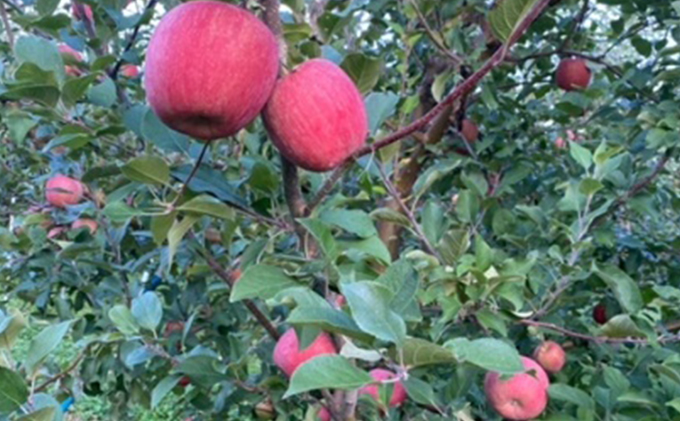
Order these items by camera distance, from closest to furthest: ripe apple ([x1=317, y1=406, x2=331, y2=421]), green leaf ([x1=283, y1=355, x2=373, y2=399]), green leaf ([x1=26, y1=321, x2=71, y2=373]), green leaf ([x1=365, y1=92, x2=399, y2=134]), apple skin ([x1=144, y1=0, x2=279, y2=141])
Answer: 1. green leaf ([x1=283, y1=355, x2=373, y2=399])
2. apple skin ([x1=144, y1=0, x2=279, y2=141])
3. green leaf ([x1=26, y1=321, x2=71, y2=373])
4. green leaf ([x1=365, y1=92, x2=399, y2=134])
5. ripe apple ([x1=317, y1=406, x2=331, y2=421])

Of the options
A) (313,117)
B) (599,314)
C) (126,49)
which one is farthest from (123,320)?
(599,314)

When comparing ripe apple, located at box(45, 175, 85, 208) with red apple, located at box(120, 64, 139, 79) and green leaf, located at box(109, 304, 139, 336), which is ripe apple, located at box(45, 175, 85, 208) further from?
green leaf, located at box(109, 304, 139, 336)

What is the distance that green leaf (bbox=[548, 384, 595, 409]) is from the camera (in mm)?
1142

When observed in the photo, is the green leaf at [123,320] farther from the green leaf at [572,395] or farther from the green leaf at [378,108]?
the green leaf at [572,395]

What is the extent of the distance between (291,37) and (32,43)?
1.01ft

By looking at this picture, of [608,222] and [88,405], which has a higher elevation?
[608,222]

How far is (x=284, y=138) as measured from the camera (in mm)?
775

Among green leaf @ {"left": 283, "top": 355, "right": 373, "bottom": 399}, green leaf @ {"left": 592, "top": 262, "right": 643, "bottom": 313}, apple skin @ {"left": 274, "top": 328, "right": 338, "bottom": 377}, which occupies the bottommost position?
apple skin @ {"left": 274, "top": 328, "right": 338, "bottom": 377}

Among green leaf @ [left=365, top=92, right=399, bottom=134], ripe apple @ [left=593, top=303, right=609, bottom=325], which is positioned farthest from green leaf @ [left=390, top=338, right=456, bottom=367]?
ripe apple @ [left=593, top=303, right=609, bottom=325]

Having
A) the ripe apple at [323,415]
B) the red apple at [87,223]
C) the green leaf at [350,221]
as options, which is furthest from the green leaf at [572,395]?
the red apple at [87,223]

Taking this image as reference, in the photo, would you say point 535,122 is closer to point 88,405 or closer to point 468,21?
point 468,21

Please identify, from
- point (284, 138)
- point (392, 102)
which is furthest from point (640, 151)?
point (284, 138)

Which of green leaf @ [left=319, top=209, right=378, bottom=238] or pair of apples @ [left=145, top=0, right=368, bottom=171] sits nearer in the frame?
pair of apples @ [left=145, top=0, right=368, bottom=171]

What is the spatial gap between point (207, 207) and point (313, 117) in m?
0.17
